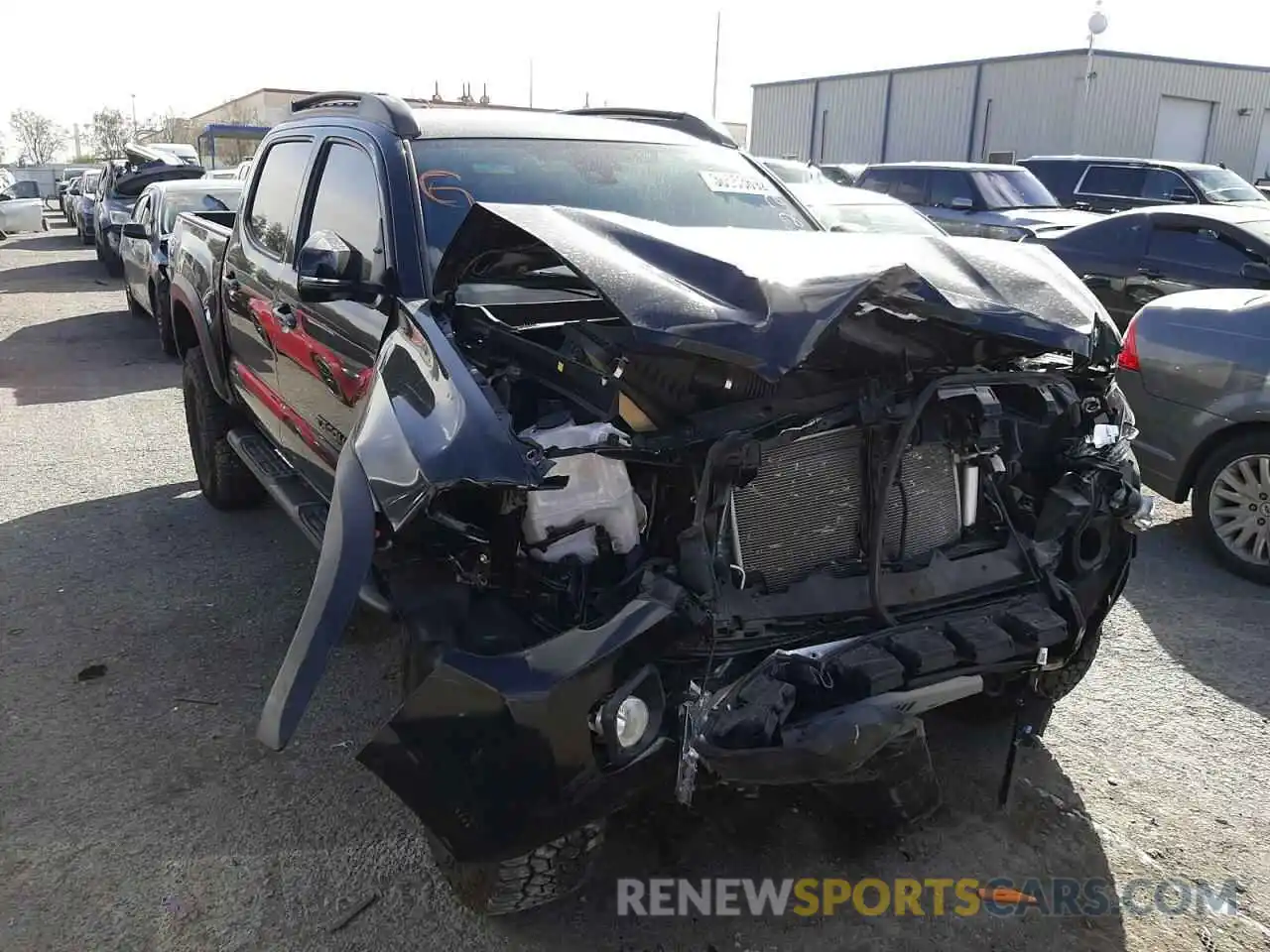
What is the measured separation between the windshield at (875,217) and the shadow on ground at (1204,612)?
4.92m

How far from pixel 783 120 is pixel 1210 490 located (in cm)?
3561

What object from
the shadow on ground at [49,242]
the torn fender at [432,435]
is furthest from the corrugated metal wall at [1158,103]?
the torn fender at [432,435]

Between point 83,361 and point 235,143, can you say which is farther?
point 235,143

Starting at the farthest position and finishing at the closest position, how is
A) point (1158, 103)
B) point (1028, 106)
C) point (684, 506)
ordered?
point (1028, 106)
point (1158, 103)
point (684, 506)

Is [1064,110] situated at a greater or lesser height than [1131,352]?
greater

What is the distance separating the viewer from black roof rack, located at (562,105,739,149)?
15.4 feet

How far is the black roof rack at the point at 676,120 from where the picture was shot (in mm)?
4680

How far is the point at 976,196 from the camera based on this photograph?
42.6ft

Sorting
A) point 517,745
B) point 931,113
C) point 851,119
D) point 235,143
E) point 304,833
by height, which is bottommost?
point 304,833

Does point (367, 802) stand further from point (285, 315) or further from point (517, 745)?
point (285, 315)

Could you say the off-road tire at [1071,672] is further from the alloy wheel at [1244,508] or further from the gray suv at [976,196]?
the gray suv at [976,196]

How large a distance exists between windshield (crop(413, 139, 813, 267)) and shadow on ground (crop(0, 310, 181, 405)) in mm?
6449

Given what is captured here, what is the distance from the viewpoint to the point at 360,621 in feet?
13.9

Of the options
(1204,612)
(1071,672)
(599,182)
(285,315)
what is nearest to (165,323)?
(285,315)
